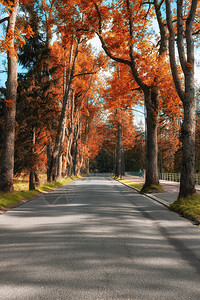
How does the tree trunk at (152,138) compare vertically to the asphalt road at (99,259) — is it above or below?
above

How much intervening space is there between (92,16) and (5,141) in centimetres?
872

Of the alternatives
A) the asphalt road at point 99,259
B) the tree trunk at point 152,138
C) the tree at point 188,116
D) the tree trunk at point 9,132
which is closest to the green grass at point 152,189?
the tree trunk at point 152,138

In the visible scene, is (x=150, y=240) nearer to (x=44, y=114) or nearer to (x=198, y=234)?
(x=198, y=234)

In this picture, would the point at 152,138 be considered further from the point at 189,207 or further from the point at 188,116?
the point at 189,207

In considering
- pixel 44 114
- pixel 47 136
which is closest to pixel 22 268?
pixel 44 114

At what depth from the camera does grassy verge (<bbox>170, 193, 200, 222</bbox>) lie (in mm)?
8470

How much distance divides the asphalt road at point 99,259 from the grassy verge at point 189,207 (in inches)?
41.1

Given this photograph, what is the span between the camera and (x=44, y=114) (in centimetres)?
1803

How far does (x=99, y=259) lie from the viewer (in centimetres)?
431

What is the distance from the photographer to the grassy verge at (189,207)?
847cm

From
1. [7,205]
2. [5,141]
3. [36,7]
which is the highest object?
[36,7]

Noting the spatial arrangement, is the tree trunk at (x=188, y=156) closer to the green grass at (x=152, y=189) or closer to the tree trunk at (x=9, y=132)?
the green grass at (x=152, y=189)

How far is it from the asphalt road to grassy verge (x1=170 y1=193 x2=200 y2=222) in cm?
104

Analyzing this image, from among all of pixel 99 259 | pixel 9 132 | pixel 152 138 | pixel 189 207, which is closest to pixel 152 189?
Result: pixel 152 138
